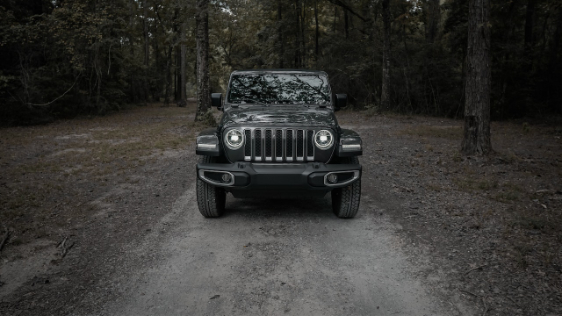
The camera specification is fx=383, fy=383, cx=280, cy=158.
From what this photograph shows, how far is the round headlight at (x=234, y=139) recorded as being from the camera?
14.8 ft

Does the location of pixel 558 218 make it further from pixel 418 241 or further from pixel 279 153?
pixel 279 153

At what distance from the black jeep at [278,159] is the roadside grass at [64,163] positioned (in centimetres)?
215

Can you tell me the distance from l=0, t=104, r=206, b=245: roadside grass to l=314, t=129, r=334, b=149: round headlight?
3.41 metres

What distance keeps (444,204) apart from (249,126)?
123 inches

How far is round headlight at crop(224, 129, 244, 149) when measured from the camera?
4520mm

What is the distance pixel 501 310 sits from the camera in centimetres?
287

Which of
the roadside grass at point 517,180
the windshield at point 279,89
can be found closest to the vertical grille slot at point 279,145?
the windshield at point 279,89

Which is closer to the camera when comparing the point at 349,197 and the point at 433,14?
the point at 349,197

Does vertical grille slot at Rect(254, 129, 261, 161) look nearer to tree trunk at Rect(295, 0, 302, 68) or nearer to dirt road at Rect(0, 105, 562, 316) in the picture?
dirt road at Rect(0, 105, 562, 316)

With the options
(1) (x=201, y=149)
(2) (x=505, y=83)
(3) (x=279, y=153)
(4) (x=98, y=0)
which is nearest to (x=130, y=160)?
(1) (x=201, y=149)

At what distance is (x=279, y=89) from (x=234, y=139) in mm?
1684

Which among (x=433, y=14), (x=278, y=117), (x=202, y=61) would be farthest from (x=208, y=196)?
(x=433, y=14)

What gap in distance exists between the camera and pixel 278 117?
475cm

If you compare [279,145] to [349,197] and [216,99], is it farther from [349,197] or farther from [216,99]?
[216,99]
